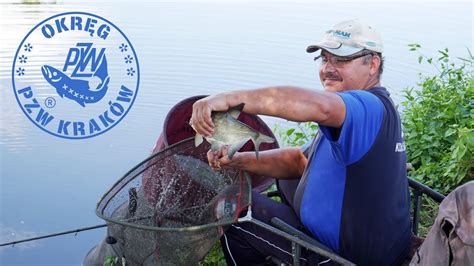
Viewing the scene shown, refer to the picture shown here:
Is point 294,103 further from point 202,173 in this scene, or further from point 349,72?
point 202,173

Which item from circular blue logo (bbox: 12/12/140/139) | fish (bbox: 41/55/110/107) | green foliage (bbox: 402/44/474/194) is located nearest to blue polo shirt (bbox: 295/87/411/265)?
green foliage (bbox: 402/44/474/194)

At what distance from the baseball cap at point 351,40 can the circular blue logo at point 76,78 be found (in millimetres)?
3941

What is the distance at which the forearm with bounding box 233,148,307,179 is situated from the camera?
11.0 feet

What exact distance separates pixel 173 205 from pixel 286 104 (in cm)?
132

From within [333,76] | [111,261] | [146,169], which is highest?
[333,76]

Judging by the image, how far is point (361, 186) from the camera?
8.64ft

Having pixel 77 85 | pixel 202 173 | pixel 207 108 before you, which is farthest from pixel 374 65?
pixel 77 85

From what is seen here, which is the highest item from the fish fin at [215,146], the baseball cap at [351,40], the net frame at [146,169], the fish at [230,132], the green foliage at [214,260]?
the baseball cap at [351,40]

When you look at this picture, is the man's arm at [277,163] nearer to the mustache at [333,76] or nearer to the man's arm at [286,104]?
the mustache at [333,76]

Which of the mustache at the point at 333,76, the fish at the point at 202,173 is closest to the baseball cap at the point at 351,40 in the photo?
the mustache at the point at 333,76

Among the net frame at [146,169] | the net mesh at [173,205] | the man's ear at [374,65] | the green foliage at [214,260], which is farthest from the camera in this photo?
the green foliage at [214,260]

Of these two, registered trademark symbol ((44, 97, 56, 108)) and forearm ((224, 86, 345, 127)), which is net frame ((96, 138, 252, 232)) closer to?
forearm ((224, 86, 345, 127))

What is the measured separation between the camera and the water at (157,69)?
18.8 ft

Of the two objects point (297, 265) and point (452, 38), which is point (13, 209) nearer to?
point (297, 265)
